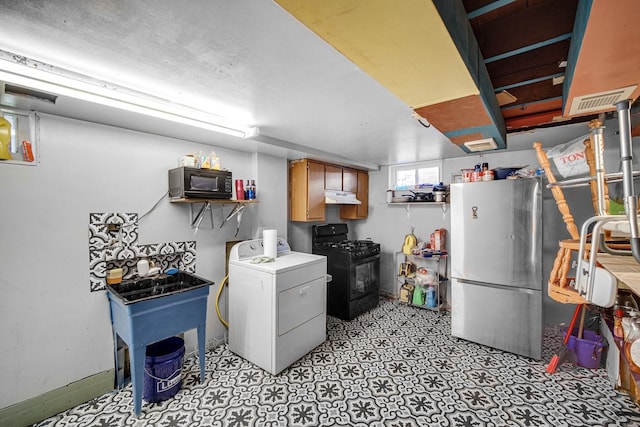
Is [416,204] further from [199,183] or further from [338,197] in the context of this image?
[199,183]

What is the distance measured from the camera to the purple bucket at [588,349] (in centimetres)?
236

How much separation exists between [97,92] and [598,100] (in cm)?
262

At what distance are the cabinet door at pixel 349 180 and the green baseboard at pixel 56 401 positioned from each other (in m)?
3.35

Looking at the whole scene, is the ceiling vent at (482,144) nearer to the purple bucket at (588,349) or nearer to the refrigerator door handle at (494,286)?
the refrigerator door handle at (494,286)

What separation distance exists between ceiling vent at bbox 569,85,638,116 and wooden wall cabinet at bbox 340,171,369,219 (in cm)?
307

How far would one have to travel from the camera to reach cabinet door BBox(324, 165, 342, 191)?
3737mm

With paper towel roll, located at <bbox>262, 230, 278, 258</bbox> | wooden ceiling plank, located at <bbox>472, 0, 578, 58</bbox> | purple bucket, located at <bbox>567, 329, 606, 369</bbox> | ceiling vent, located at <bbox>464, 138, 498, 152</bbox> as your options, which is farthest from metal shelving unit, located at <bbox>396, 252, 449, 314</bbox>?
wooden ceiling plank, located at <bbox>472, 0, 578, 58</bbox>

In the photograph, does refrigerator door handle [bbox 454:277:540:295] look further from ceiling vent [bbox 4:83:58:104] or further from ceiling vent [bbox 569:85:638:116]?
ceiling vent [bbox 4:83:58:104]

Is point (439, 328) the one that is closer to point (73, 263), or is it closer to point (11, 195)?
point (73, 263)

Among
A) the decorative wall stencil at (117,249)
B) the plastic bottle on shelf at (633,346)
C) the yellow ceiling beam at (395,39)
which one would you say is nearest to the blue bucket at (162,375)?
the decorative wall stencil at (117,249)

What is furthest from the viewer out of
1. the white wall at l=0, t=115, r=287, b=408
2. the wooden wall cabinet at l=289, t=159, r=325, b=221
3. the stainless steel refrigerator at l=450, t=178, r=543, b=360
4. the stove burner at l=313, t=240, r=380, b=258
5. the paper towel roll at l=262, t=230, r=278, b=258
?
the stove burner at l=313, t=240, r=380, b=258

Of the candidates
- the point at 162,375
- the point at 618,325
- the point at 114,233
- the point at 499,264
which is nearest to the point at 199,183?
the point at 114,233

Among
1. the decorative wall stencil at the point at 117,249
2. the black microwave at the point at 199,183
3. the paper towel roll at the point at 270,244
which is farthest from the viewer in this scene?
the paper towel roll at the point at 270,244

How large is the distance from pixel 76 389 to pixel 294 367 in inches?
65.2
